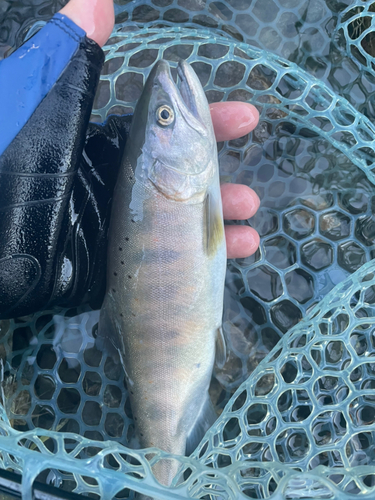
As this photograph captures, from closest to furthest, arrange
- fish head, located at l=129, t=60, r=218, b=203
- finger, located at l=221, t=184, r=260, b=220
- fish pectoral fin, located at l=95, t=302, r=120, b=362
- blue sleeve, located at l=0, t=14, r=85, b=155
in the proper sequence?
blue sleeve, located at l=0, t=14, r=85, b=155 < fish head, located at l=129, t=60, r=218, b=203 < fish pectoral fin, located at l=95, t=302, r=120, b=362 < finger, located at l=221, t=184, r=260, b=220

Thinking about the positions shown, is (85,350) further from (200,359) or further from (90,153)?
(90,153)

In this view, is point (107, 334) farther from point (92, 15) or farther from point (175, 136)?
point (92, 15)

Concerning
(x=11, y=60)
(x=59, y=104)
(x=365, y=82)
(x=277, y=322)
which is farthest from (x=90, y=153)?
(x=365, y=82)

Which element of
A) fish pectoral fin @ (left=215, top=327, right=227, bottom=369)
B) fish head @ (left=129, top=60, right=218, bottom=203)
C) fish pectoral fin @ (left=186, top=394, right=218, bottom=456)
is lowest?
fish pectoral fin @ (left=186, top=394, right=218, bottom=456)

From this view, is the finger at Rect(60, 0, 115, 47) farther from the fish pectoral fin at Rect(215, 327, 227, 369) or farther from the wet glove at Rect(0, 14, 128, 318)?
the fish pectoral fin at Rect(215, 327, 227, 369)

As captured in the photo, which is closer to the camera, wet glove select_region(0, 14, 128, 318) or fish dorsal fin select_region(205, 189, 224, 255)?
wet glove select_region(0, 14, 128, 318)

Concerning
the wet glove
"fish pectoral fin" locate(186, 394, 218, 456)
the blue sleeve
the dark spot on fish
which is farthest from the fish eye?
"fish pectoral fin" locate(186, 394, 218, 456)

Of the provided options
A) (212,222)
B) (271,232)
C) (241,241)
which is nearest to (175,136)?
(212,222)
